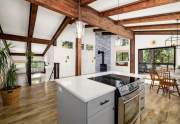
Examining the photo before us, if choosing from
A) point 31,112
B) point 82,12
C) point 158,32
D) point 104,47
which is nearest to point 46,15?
point 82,12

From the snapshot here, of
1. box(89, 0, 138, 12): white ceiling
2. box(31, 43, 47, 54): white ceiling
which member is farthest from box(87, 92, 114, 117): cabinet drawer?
box(31, 43, 47, 54): white ceiling

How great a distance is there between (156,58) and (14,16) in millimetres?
6027

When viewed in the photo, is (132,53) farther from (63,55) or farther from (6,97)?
(6,97)

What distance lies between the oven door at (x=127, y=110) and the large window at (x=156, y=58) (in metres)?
4.40

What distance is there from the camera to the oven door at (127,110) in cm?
138

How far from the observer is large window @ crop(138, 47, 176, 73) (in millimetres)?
5045

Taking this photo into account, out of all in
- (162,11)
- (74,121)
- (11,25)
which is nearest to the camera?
(74,121)

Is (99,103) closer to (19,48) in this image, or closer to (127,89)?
(127,89)

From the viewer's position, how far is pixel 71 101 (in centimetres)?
138

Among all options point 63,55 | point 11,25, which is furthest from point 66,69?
point 11,25

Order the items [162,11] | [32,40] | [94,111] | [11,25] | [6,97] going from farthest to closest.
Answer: [32,40] → [11,25] → [162,11] → [6,97] → [94,111]

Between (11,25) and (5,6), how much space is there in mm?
1055

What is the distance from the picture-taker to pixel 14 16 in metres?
3.61

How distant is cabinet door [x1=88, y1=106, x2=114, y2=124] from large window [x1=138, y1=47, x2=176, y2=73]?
494 cm
